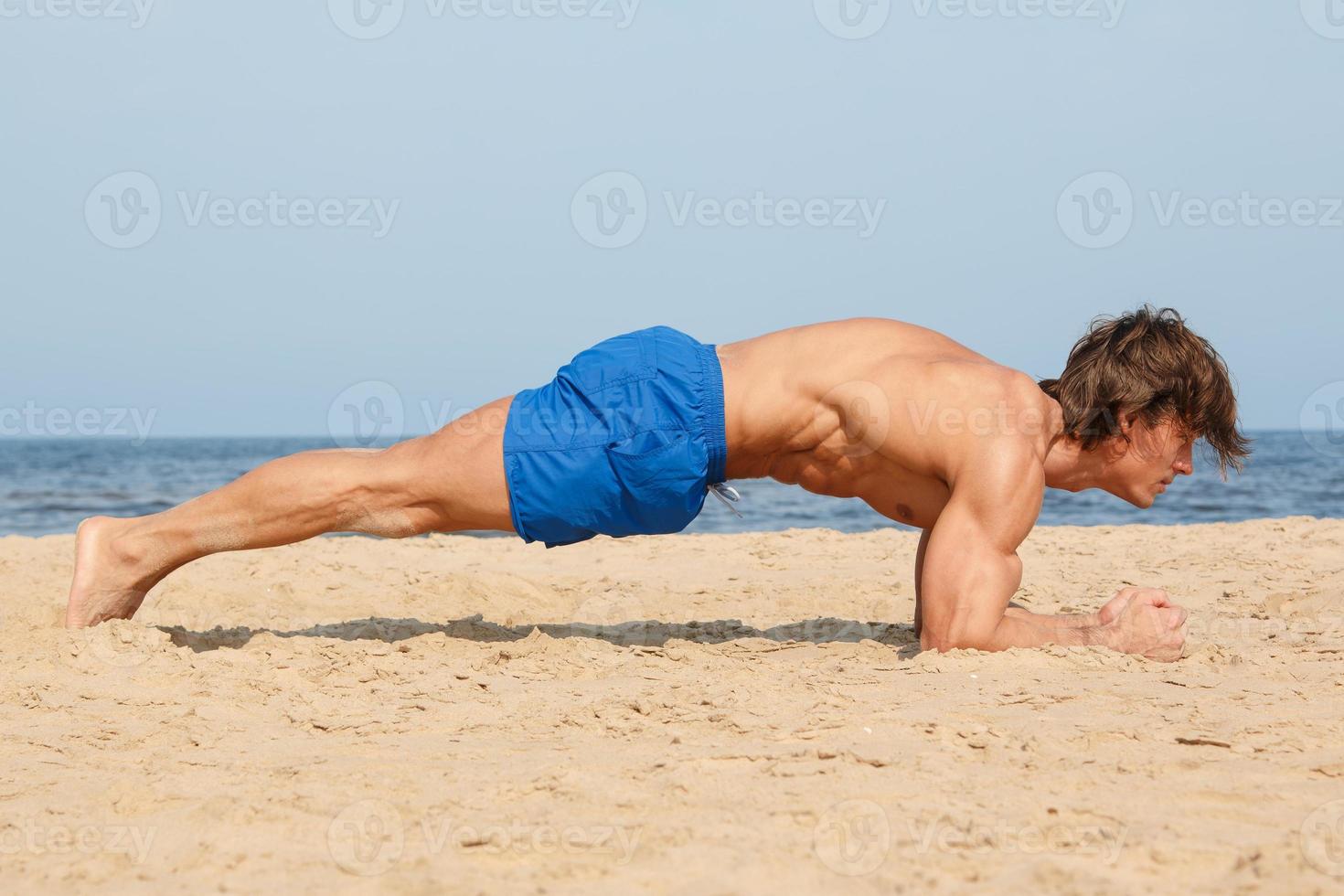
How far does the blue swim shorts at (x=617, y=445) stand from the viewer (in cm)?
309

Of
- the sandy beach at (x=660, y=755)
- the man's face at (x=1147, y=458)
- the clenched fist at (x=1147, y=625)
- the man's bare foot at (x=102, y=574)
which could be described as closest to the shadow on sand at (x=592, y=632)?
the sandy beach at (x=660, y=755)

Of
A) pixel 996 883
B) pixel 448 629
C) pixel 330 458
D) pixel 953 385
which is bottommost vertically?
pixel 448 629

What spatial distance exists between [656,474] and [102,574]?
178cm

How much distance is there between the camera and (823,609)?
445 cm

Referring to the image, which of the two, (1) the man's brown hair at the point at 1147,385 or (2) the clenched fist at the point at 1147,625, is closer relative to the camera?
(2) the clenched fist at the point at 1147,625

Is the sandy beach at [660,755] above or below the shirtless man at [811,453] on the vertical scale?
below

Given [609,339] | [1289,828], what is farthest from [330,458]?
[1289,828]

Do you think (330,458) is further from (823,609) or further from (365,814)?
(823,609)

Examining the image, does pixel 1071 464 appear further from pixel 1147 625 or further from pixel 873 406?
pixel 873 406

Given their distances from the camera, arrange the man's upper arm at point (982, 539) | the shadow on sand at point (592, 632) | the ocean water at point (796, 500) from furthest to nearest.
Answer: the ocean water at point (796, 500), the shadow on sand at point (592, 632), the man's upper arm at point (982, 539)

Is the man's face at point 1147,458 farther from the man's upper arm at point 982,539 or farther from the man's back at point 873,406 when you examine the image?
the man's upper arm at point 982,539

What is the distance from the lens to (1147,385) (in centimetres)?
322

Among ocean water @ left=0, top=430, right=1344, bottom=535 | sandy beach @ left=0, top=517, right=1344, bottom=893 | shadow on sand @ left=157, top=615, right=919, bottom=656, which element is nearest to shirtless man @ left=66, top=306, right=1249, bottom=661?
sandy beach @ left=0, top=517, right=1344, bottom=893

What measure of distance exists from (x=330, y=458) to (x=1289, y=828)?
100 inches
